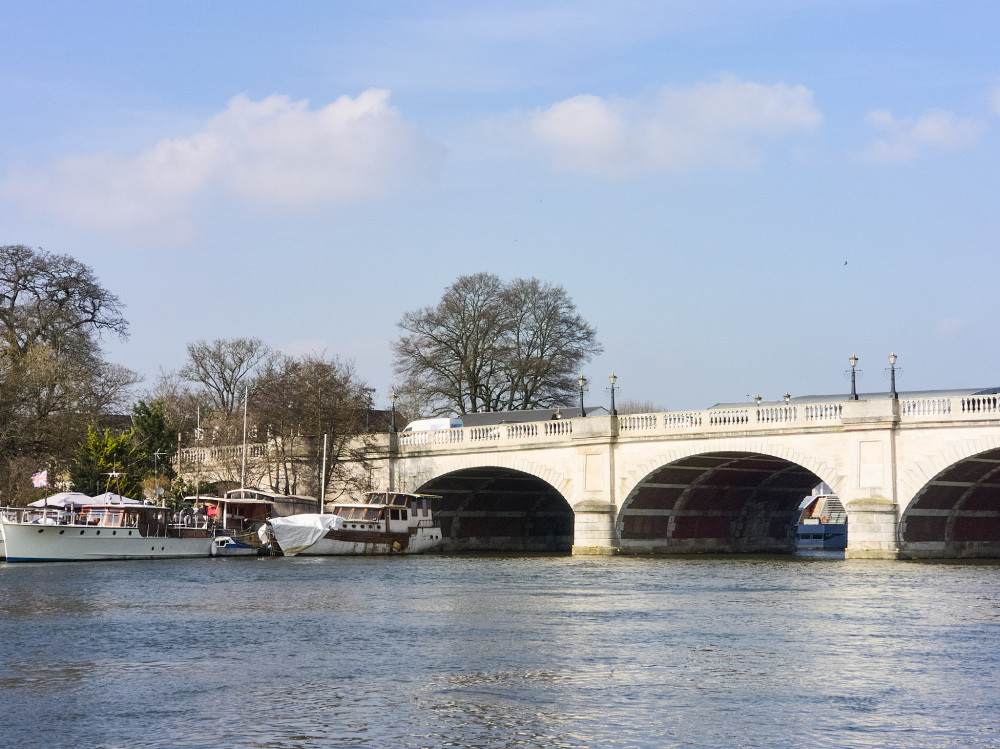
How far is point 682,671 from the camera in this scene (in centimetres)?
2233

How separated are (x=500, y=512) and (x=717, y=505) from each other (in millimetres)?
14623

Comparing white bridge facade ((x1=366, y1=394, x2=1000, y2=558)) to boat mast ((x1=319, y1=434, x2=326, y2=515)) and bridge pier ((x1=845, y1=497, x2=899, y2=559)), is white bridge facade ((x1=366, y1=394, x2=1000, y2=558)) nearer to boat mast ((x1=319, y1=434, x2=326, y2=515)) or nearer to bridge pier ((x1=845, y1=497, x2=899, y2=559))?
bridge pier ((x1=845, y1=497, x2=899, y2=559))

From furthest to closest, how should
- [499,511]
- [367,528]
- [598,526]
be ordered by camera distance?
[499,511] → [367,528] → [598,526]

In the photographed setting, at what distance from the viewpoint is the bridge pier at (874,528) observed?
49281 mm

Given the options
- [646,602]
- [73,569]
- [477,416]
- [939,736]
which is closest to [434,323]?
[477,416]

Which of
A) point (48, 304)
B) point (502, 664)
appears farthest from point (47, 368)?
point (502, 664)

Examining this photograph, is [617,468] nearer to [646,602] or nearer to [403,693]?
[646,602]

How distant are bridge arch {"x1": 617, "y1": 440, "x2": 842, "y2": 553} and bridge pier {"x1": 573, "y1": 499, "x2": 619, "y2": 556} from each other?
48cm

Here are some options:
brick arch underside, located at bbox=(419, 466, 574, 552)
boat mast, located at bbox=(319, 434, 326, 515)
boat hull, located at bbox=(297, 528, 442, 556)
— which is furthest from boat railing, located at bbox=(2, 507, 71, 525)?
brick arch underside, located at bbox=(419, 466, 574, 552)

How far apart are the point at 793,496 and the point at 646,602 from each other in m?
37.2

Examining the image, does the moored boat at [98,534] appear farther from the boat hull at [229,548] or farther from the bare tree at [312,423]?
the bare tree at [312,423]

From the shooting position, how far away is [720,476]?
6238 cm

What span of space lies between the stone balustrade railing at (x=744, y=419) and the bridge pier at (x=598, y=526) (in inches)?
126

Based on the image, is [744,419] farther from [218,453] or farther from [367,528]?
[218,453]
